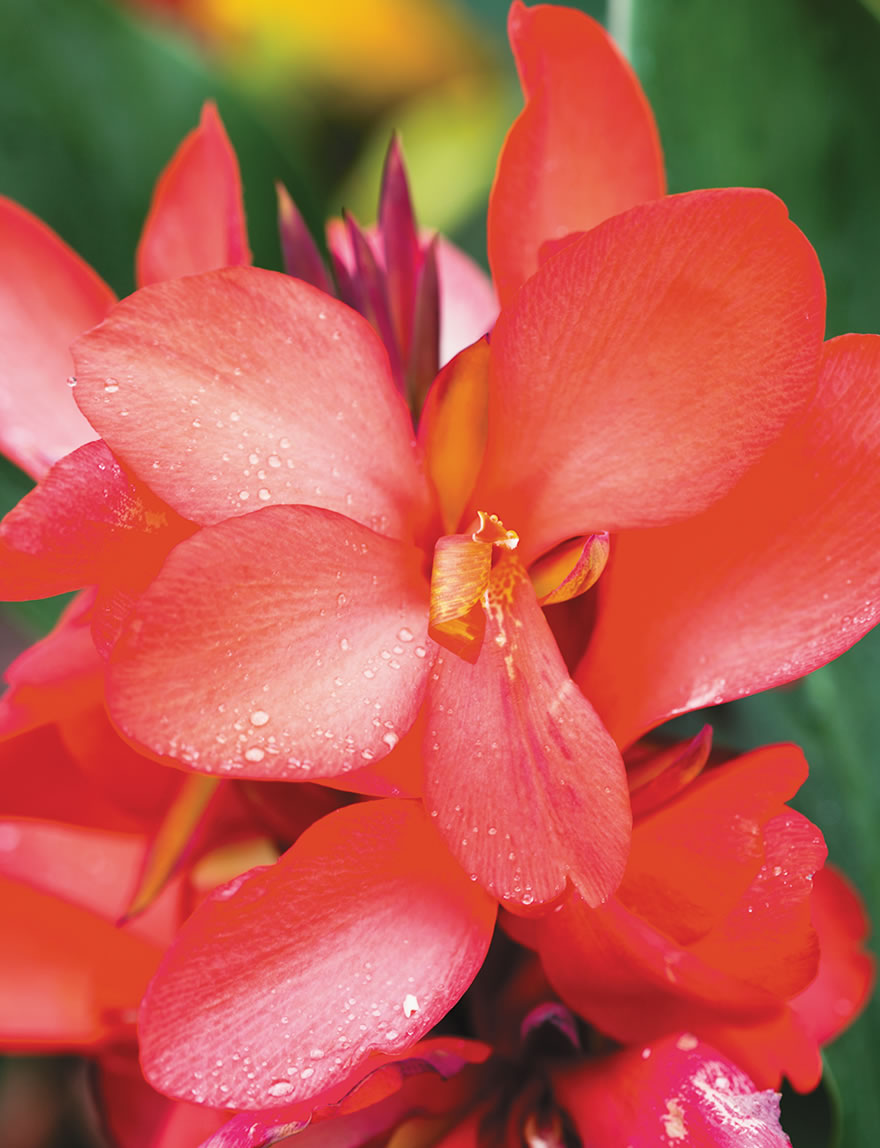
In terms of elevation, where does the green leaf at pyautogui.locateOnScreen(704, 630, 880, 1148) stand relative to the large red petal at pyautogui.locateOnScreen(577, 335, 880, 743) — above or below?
below

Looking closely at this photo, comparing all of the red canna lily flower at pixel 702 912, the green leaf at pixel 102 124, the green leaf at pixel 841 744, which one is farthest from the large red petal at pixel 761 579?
the green leaf at pixel 102 124

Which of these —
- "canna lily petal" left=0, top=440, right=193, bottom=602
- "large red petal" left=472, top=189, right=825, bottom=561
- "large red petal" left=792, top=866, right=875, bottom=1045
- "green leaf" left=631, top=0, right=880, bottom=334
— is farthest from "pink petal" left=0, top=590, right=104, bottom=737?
"green leaf" left=631, top=0, right=880, bottom=334

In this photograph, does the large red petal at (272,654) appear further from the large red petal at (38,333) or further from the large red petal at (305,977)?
the large red petal at (38,333)

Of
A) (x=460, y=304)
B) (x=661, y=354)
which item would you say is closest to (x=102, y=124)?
(x=460, y=304)

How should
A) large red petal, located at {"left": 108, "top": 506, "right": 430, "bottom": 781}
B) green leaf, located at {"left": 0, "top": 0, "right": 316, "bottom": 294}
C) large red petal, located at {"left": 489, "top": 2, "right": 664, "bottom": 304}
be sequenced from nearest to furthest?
large red petal, located at {"left": 108, "top": 506, "right": 430, "bottom": 781}, large red petal, located at {"left": 489, "top": 2, "right": 664, "bottom": 304}, green leaf, located at {"left": 0, "top": 0, "right": 316, "bottom": 294}

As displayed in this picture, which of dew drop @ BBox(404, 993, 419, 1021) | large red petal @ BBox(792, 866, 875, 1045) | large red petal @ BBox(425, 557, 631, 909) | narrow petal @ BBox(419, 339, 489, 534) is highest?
narrow petal @ BBox(419, 339, 489, 534)

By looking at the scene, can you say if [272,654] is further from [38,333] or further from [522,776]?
[38,333]

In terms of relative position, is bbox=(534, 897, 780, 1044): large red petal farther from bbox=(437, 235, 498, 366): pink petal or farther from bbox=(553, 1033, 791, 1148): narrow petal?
bbox=(437, 235, 498, 366): pink petal
